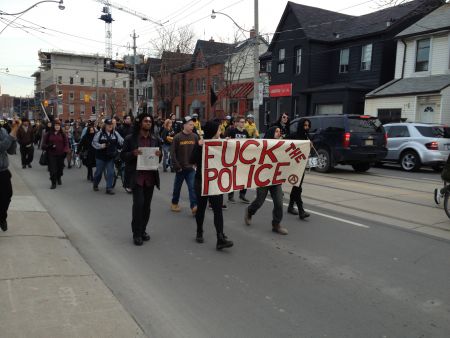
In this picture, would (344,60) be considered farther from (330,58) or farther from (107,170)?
(107,170)

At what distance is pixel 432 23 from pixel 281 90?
12331 millimetres

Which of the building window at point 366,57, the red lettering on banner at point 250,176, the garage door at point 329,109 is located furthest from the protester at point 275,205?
the building window at point 366,57

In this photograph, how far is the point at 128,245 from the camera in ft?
19.9

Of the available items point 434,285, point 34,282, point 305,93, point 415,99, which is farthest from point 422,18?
point 34,282

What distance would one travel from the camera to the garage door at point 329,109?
29255 mm

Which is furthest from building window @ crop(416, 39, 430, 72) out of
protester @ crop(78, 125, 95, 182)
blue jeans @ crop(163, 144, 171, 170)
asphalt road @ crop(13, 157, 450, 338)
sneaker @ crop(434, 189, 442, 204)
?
asphalt road @ crop(13, 157, 450, 338)

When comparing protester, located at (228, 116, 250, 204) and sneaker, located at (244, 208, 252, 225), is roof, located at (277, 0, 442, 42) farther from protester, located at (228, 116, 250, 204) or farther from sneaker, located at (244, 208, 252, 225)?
sneaker, located at (244, 208, 252, 225)

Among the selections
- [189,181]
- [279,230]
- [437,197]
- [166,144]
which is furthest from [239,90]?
[279,230]

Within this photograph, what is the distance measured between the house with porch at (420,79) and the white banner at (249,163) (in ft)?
55.3

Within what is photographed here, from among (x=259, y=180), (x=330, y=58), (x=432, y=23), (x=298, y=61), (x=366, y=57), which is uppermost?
(x=432, y=23)

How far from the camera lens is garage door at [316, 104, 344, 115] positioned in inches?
1152

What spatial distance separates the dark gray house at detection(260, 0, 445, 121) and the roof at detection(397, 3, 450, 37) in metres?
0.96

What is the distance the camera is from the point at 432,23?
81.0 ft

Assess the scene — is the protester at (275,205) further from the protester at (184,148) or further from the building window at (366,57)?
the building window at (366,57)
